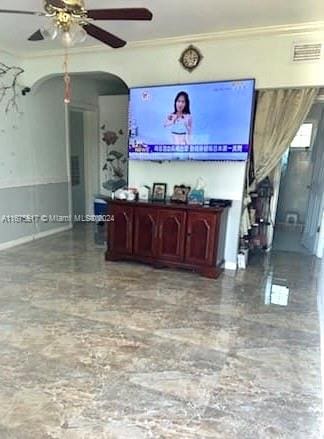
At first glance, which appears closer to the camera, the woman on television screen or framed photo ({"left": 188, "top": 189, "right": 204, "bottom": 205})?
the woman on television screen

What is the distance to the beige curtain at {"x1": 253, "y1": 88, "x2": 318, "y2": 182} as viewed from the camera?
11.7ft

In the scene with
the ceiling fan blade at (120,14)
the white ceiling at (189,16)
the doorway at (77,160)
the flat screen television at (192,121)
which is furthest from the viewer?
the doorway at (77,160)

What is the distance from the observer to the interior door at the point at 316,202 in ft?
15.3

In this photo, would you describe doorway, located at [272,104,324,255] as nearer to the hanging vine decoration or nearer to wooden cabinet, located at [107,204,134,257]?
wooden cabinet, located at [107,204,134,257]

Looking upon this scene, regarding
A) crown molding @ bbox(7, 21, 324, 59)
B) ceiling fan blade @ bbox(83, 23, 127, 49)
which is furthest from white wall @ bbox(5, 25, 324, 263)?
ceiling fan blade @ bbox(83, 23, 127, 49)

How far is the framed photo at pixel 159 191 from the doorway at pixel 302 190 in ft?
6.61

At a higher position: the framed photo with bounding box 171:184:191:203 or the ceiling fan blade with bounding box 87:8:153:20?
the ceiling fan blade with bounding box 87:8:153:20

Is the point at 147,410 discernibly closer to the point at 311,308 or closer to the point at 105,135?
the point at 311,308

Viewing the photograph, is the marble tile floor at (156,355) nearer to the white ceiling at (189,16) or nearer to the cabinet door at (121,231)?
the cabinet door at (121,231)

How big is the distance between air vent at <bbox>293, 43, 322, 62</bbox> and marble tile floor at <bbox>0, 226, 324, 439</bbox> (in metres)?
2.29

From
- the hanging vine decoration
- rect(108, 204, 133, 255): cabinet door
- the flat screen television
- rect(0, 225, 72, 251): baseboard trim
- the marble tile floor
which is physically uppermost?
the hanging vine decoration

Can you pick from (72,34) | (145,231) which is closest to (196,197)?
(145,231)

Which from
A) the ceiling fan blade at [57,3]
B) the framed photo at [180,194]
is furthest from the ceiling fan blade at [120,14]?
the framed photo at [180,194]

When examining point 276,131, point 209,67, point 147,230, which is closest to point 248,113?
point 276,131
